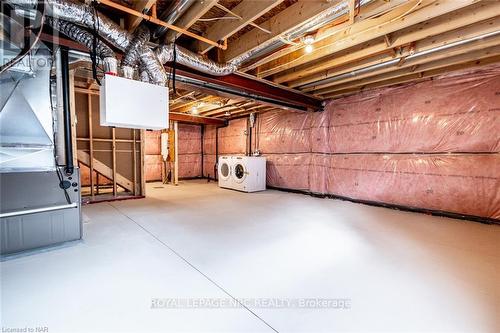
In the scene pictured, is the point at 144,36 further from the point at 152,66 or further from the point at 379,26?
the point at 379,26

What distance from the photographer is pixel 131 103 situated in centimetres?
200

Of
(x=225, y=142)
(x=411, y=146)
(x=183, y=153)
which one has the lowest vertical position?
(x=183, y=153)

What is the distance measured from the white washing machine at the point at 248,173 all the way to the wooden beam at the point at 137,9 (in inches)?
158

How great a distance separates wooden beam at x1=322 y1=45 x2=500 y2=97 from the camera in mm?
2931

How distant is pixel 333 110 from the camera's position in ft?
16.9

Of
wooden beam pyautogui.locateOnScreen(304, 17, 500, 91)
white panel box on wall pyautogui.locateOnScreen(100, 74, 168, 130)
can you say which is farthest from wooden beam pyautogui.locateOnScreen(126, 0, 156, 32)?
wooden beam pyautogui.locateOnScreen(304, 17, 500, 91)

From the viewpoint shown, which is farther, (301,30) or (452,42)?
(452,42)

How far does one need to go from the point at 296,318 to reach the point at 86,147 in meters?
5.08

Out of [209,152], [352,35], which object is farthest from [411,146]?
[209,152]

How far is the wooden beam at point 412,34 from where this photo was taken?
2109 mm

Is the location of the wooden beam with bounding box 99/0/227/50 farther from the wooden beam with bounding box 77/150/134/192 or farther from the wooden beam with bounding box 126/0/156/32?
the wooden beam with bounding box 77/150/134/192

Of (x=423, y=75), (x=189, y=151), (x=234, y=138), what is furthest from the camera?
(x=189, y=151)

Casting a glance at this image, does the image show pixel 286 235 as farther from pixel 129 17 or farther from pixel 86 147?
pixel 86 147

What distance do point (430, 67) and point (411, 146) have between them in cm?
129
